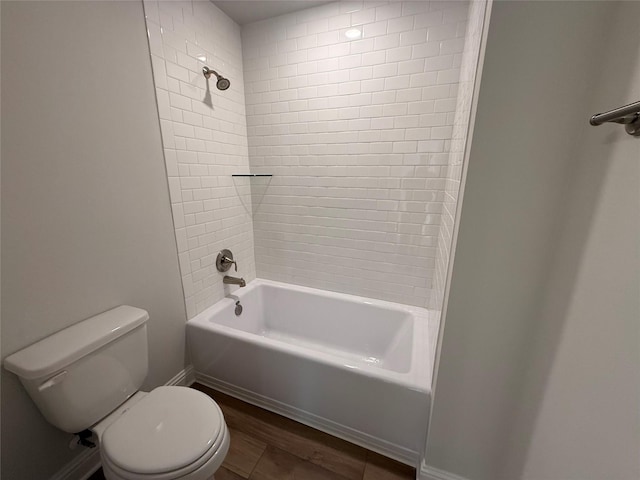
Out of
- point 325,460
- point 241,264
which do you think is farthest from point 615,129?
point 241,264

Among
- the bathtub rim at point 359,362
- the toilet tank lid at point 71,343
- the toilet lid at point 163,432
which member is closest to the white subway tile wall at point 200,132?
the bathtub rim at point 359,362

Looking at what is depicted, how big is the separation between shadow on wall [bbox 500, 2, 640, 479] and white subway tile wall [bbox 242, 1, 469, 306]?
846mm

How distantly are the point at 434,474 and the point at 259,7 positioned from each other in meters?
2.69

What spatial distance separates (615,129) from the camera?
564 mm

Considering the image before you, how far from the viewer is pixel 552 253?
0.75 meters

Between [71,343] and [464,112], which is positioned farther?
[464,112]

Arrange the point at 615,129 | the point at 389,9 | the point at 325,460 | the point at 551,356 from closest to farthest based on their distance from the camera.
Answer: the point at 615,129, the point at 551,356, the point at 325,460, the point at 389,9

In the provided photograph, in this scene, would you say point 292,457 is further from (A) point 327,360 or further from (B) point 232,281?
(B) point 232,281

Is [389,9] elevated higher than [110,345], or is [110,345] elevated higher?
[389,9]

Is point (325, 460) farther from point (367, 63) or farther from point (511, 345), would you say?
point (367, 63)

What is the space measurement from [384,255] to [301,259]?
2.19 ft

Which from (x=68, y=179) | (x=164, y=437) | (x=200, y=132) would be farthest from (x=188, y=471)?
(x=200, y=132)

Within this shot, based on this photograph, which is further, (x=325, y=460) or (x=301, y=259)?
(x=301, y=259)

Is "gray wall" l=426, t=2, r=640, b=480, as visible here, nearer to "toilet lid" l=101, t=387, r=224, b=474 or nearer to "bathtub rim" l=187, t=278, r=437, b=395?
"bathtub rim" l=187, t=278, r=437, b=395
